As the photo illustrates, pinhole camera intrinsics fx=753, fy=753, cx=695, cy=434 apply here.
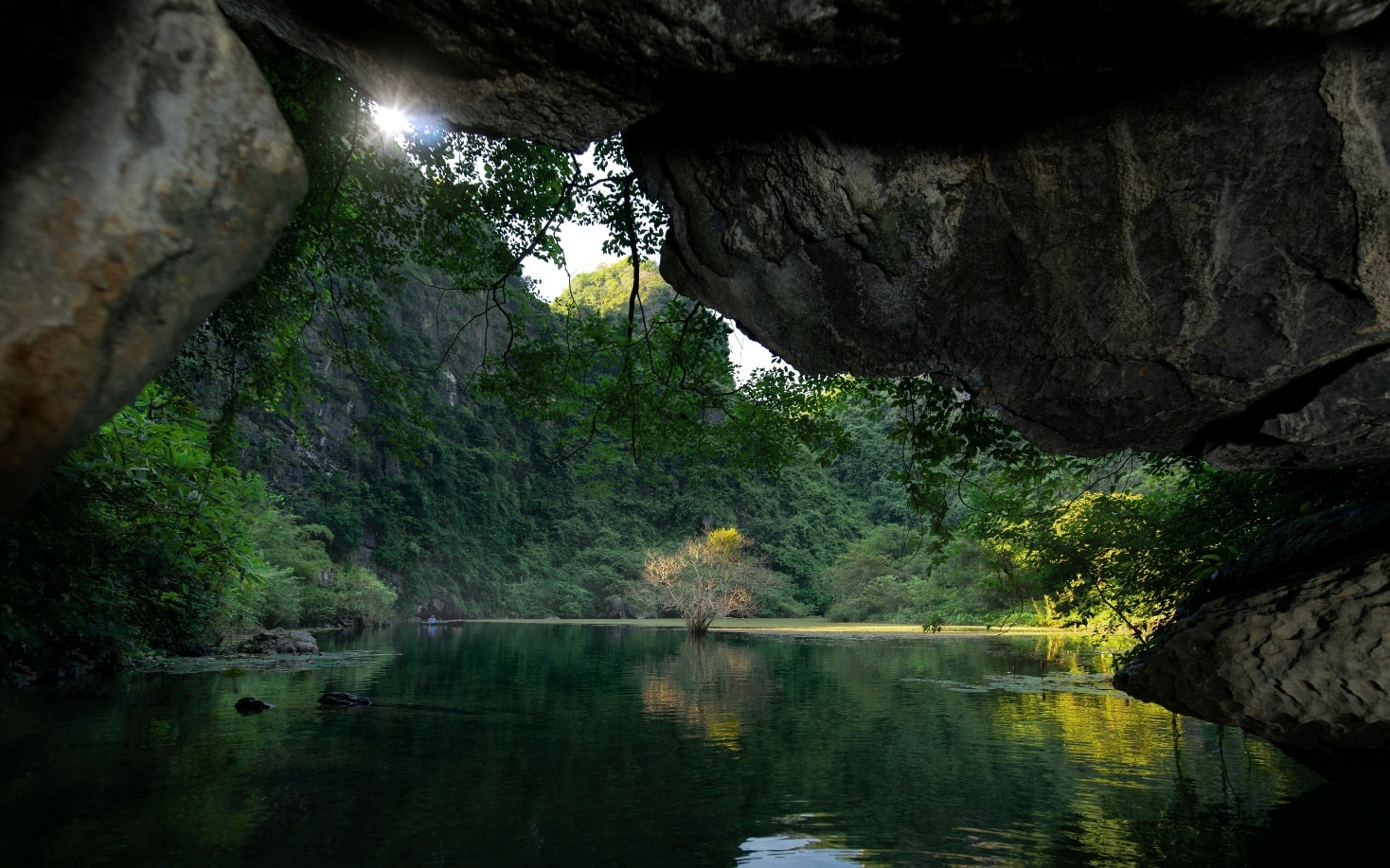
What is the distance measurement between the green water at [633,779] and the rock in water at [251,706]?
0.86ft

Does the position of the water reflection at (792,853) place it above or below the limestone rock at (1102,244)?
below

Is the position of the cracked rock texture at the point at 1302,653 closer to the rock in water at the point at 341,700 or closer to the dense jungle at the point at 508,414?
the dense jungle at the point at 508,414

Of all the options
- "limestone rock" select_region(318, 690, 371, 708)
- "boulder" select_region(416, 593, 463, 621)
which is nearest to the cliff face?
"limestone rock" select_region(318, 690, 371, 708)

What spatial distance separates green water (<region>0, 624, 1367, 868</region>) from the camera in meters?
5.05

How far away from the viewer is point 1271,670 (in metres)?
3.71

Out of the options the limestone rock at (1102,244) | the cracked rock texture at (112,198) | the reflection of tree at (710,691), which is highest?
the limestone rock at (1102,244)

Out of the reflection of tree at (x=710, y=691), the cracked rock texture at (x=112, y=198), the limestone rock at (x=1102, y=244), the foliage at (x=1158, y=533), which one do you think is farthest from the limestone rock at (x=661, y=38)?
the reflection of tree at (x=710, y=691)

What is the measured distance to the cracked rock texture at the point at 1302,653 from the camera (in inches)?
136

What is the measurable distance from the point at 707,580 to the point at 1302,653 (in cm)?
2747

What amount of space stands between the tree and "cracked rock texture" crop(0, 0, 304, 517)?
2862cm

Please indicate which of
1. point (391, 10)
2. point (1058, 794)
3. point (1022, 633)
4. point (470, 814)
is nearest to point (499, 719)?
point (470, 814)

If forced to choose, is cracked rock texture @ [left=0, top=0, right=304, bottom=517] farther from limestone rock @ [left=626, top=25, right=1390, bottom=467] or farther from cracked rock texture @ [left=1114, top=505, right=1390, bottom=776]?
cracked rock texture @ [left=1114, top=505, right=1390, bottom=776]

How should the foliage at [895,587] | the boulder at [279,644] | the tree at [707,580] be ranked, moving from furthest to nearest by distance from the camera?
the foliage at [895,587], the tree at [707,580], the boulder at [279,644]

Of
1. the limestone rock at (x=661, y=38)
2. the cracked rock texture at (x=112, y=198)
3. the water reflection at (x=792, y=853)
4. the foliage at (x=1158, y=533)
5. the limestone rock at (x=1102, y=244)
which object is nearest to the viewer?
the cracked rock texture at (x=112, y=198)
